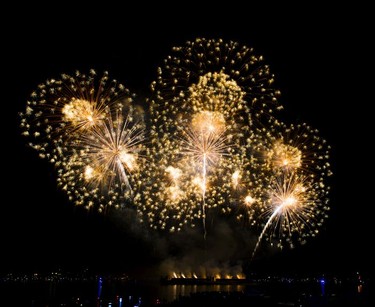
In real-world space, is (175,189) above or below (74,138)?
below

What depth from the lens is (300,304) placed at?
16.7 metres

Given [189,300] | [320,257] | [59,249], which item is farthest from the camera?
[59,249]

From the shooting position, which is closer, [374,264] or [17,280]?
Result: [374,264]

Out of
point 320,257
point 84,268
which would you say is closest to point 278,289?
point 320,257

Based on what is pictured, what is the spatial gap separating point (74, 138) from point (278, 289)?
Result: 15.5 m

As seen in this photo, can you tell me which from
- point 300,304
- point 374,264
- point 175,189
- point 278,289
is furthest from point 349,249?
point 175,189

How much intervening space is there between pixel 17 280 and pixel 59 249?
20.4m

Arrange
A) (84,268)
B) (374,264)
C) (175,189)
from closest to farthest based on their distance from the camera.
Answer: (175,189)
(374,264)
(84,268)

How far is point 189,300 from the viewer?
17578 millimetres

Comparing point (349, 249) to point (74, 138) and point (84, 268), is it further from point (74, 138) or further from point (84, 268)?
point (84, 268)

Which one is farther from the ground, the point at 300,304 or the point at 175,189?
the point at 175,189

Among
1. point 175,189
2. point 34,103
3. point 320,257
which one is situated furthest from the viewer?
point 320,257

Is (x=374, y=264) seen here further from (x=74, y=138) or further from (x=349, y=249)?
(x=74, y=138)

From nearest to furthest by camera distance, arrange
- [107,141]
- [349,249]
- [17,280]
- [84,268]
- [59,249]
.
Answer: [107,141], [349,249], [59,249], [17,280], [84,268]
